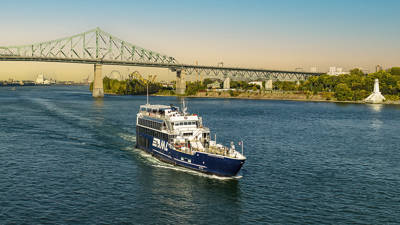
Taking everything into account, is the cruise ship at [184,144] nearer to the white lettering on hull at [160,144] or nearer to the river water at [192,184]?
the white lettering on hull at [160,144]

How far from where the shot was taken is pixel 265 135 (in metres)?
72.0

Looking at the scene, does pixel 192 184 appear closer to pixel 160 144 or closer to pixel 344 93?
pixel 160 144

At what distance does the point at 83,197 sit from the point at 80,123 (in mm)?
52753

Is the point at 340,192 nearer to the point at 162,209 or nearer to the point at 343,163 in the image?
the point at 343,163

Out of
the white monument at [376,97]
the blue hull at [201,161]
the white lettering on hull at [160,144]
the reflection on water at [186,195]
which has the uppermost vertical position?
the white monument at [376,97]

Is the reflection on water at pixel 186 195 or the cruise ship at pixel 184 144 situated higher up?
the cruise ship at pixel 184 144

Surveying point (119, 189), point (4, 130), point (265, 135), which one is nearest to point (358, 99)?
point (265, 135)

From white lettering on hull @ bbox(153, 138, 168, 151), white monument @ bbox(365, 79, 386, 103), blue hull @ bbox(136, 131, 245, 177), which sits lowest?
blue hull @ bbox(136, 131, 245, 177)

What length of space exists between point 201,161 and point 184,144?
456 cm

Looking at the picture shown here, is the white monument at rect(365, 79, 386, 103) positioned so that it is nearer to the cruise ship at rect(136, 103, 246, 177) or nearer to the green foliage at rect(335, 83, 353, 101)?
the green foliage at rect(335, 83, 353, 101)

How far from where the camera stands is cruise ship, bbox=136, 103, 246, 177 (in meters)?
38.7

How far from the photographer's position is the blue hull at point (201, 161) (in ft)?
125

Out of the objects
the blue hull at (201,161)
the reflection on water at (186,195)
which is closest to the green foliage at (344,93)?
the blue hull at (201,161)

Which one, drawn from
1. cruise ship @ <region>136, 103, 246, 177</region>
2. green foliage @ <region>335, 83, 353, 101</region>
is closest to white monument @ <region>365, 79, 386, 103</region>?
green foliage @ <region>335, 83, 353, 101</region>
